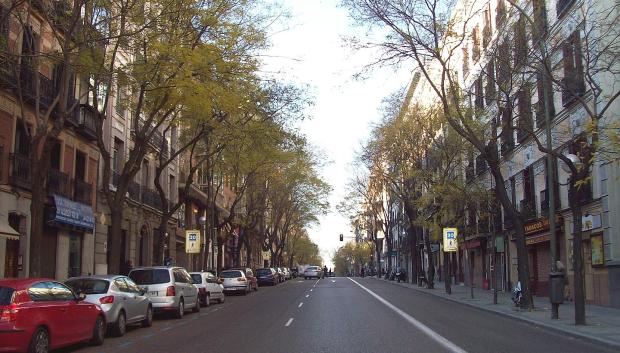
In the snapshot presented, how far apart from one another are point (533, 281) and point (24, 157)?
23874mm

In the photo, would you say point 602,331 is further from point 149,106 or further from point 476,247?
point 476,247

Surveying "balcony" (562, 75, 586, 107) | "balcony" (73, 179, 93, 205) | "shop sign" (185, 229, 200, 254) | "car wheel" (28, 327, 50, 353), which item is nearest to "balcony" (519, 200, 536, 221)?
"balcony" (562, 75, 586, 107)

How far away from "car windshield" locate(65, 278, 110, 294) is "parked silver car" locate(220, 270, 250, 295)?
71.1 feet

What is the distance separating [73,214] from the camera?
24.5 meters

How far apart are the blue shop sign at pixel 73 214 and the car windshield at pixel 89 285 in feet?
27.4

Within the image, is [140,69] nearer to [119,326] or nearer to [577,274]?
[119,326]

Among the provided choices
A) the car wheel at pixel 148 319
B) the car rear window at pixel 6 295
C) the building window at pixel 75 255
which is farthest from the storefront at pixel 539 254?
the car rear window at pixel 6 295

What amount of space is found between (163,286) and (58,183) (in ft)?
24.4

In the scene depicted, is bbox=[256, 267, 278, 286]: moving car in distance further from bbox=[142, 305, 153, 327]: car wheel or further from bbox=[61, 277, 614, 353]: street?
bbox=[142, 305, 153, 327]: car wheel

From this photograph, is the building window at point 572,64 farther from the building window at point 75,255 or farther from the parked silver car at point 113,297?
the building window at point 75,255

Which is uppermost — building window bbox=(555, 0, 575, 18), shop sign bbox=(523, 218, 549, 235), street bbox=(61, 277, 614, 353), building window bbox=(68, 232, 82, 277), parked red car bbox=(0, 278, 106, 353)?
building window bbox=(555, 0, 575, 18)

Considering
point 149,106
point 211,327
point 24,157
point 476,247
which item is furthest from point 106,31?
point 476,247

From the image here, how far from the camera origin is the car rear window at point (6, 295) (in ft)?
34.0

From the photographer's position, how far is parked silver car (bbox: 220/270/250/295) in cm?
3638
